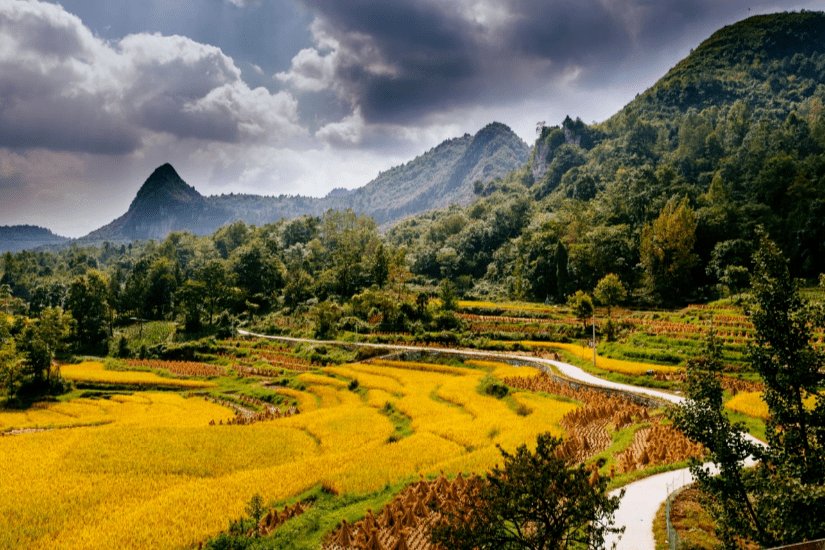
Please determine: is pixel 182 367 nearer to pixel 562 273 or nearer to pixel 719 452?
pixel 719 452

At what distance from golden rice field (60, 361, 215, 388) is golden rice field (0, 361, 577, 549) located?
9496 millimetres

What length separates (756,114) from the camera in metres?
129

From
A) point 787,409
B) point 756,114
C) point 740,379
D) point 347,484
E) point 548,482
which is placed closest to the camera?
point 548,482

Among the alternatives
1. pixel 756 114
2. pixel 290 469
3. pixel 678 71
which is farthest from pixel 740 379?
pixel 678 71

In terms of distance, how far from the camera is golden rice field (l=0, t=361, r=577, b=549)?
14414mm

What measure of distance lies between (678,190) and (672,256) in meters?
24.2

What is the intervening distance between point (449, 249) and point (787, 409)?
94235mm

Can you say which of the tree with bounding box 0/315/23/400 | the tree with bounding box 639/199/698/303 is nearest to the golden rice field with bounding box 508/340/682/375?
the tree with bounding box 639/199/698/303

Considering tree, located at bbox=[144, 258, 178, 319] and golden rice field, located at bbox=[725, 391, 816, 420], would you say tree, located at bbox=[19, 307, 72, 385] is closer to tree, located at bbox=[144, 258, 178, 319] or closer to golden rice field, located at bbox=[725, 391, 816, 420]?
tree, located at bbox=[144, 258, 178, 319]

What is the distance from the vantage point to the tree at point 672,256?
60.6 m

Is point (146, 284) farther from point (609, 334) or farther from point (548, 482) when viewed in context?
point (548, 482)

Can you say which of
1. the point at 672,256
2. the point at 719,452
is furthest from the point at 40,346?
the point at 672,256

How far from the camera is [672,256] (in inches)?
2430

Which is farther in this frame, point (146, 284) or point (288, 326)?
point (146, 284)
